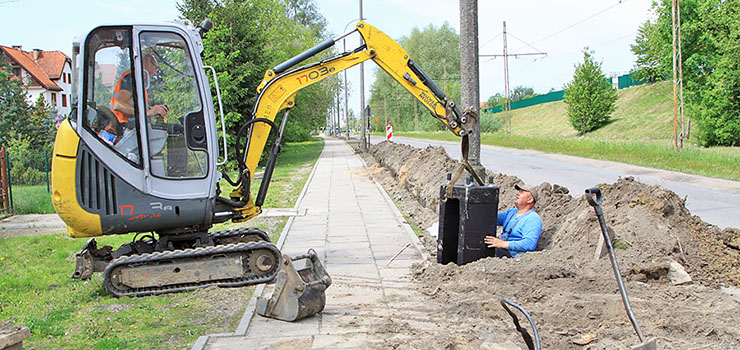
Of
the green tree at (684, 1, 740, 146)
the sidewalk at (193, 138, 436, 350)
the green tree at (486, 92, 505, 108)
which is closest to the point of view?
the sidewalk at (193, 138, 436, 350)

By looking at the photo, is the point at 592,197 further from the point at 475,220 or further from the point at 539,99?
the point at 539,99

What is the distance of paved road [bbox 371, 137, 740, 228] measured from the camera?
39.3ft

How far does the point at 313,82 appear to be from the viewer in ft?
28.3

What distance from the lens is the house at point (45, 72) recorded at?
200ft

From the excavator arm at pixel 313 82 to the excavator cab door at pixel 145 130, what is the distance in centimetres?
92

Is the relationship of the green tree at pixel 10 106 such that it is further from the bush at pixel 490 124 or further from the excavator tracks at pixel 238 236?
the bush at pixel 490 124

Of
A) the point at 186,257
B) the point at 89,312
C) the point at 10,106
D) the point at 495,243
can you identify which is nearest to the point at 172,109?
the point at 186,257

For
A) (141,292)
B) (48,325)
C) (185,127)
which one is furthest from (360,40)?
(48,325)

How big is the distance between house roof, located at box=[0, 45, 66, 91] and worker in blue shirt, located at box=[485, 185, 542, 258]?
6239 cm

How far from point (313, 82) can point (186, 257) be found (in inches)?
116

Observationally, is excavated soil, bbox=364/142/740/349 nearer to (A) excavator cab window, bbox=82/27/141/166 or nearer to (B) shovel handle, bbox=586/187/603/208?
(B) shovel handle, bbox=586/187/603/208

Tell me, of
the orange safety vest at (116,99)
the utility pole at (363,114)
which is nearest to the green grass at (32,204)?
the orange safety vest at (116,99)

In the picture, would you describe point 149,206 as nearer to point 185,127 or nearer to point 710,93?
point 185,127

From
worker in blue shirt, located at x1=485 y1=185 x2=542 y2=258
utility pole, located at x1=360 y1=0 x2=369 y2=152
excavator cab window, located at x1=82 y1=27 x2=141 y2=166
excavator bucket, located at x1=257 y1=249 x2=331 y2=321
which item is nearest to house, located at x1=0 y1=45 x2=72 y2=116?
utility pole, located at x1=360 y1=0 x2=369 y2=152
